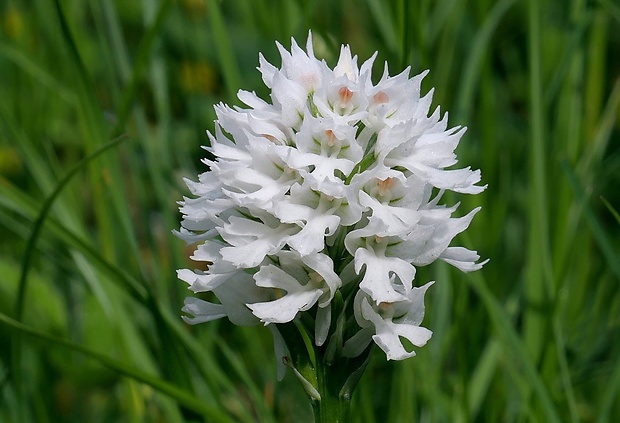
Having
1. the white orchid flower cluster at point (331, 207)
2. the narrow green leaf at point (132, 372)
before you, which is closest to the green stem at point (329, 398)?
the white orchid flower cluster at point (331, 207)

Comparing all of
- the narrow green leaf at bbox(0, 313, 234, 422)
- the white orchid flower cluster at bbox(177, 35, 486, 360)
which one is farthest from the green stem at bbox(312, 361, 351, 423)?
the narrow green leaf at bbox(0, 313, 234, 422)

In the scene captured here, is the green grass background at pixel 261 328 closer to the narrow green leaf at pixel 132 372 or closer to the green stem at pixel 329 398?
the narrow green leaf at pixel 132 372

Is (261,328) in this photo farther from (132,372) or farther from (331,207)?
(331,207)

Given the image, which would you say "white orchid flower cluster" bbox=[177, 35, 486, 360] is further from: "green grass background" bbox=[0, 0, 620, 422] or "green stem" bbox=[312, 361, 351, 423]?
"green grass background" bbox=[0, 0, 620, 422]

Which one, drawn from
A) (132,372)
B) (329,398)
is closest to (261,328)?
(132,372)

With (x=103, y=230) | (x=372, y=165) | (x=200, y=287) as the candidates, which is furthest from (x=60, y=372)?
(x=372, y=165)

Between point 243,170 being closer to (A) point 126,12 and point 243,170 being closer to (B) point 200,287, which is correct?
(B) point 200,287
